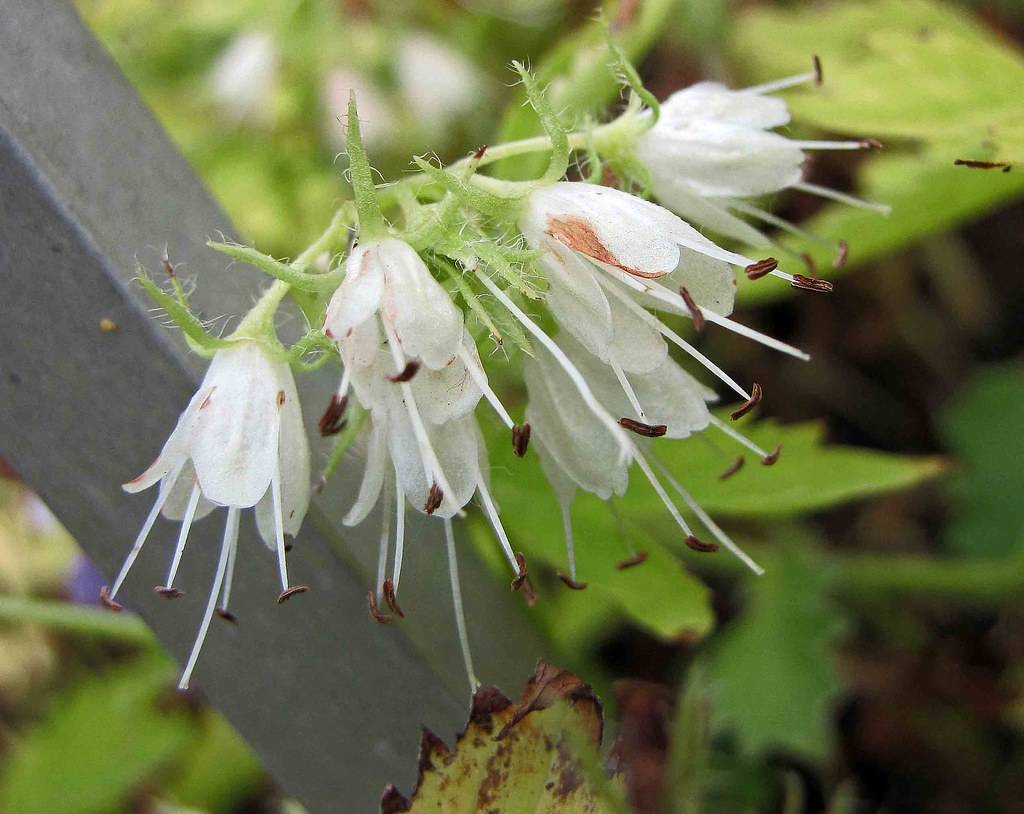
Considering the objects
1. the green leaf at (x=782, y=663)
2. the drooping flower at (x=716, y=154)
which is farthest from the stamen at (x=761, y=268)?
the green leaf at (x=782, y=663)

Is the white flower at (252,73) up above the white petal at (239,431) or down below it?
below

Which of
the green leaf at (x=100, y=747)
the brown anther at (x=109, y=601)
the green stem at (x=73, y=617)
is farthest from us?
the green leaf at (x=100, y=747)

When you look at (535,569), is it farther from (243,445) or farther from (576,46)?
(243,445)

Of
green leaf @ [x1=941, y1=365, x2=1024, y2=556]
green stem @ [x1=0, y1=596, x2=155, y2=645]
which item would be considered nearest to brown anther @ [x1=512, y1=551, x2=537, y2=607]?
green stem @ [x1=0, y1=596, x2=155, y2=645]

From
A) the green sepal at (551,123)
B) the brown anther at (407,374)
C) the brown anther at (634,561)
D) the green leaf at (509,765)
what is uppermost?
the green sepal at (551,123)

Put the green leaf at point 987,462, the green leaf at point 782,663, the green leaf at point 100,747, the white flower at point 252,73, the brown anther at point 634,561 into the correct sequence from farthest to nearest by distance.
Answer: the white flower at point 252,73, the green leaf at point 987,462, the green leaf at point 100,747, the green leaf at point 782,663, the brown anther at point 634,561

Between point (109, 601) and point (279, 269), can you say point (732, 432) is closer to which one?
point (279, 269)

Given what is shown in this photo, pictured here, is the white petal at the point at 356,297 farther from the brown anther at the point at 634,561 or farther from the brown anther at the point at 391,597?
the brown anther at the point at 634,561

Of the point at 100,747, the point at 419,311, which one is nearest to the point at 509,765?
the point at 419,311
